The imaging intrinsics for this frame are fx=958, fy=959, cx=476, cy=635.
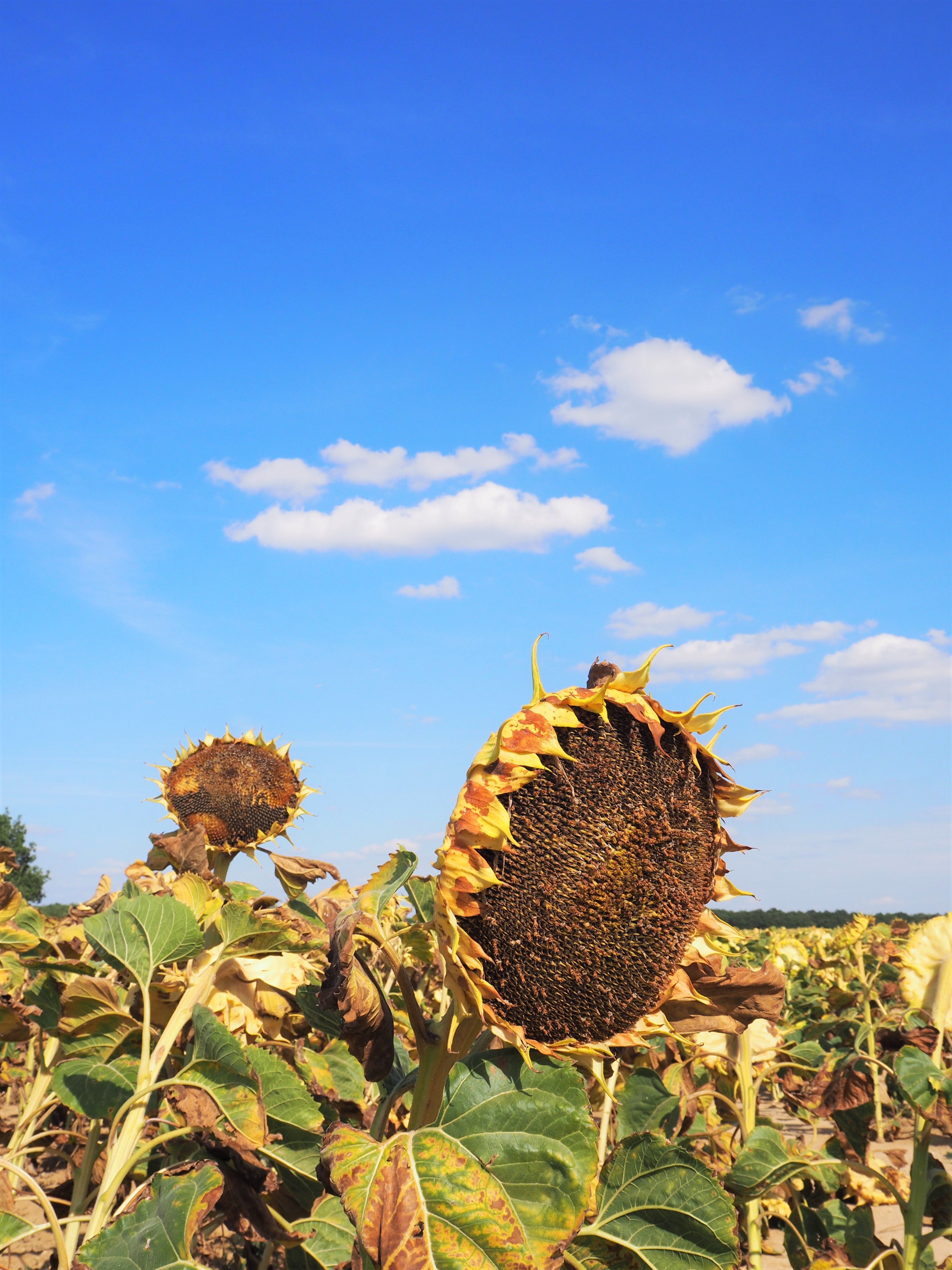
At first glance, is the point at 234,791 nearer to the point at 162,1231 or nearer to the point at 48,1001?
the point at 48,1001

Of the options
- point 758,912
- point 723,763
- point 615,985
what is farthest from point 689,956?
point 758,912

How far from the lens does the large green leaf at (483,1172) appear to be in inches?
66.5

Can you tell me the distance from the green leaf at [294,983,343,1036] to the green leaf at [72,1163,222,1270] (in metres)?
0.37

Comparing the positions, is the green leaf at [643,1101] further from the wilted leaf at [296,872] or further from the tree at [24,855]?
the tree at [24,855]

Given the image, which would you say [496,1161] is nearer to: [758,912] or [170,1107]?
[170,1107]

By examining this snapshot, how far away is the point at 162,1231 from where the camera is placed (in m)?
2.07

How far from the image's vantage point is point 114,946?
2.75 metres

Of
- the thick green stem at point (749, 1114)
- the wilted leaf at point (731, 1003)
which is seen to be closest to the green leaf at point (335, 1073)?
the wilted leaf at point (731, 1003)

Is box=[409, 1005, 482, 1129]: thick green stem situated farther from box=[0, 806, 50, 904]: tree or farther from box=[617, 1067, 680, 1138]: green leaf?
box=[0, 806, 50, 904]: tree

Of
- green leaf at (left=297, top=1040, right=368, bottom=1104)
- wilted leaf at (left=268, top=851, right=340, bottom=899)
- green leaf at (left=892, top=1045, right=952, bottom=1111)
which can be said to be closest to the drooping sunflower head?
wilted leaf at (left=268, top=851, right=340, bottom=899)

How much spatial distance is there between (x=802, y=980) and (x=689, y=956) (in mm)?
13516

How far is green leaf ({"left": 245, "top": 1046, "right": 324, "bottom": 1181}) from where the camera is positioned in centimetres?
249

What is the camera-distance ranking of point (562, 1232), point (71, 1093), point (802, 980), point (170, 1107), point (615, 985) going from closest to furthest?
1. point (562, 1232)
2. point (615, 985)
3. point (71, 1093)
4. point (170, 1107)
5. point (802, 980)

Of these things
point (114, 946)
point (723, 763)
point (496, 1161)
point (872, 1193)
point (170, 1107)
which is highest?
point (723, 763)
